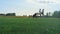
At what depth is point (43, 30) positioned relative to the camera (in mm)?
2070

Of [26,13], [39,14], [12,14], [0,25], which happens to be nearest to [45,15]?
[39,14]

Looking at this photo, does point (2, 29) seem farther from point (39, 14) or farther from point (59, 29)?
point (59, 29)

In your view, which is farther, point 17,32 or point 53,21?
point 53,21

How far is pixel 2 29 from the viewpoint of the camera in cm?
202

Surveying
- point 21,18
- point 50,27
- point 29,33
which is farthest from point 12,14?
point 50,27

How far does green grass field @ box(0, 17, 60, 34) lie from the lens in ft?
6.68

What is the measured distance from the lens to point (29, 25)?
6.93 feet

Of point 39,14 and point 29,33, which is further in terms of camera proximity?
point 39,14

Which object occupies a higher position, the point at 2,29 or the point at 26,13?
the point at 26,13

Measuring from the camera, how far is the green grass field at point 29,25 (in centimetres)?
204

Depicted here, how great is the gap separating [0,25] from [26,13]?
289 mm

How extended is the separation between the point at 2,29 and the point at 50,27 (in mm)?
481

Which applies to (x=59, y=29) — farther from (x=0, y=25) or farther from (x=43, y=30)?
(x=0, y=25)

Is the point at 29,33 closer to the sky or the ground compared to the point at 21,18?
closer to the ground
